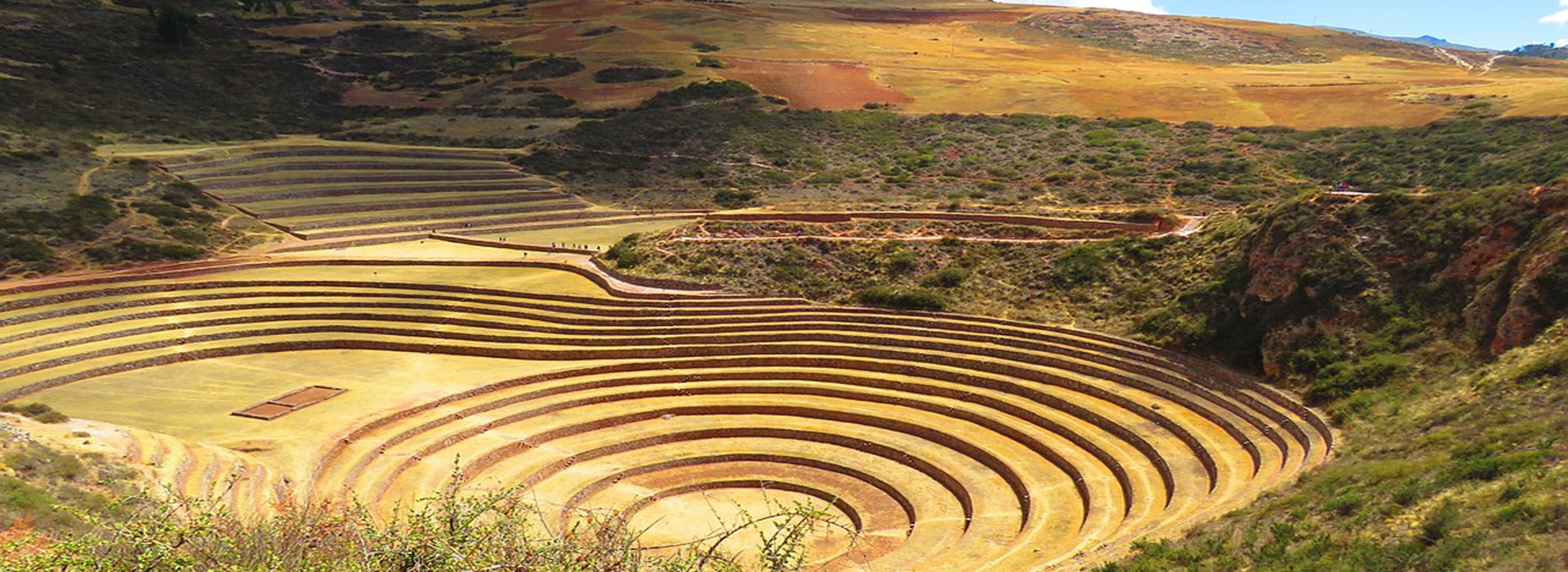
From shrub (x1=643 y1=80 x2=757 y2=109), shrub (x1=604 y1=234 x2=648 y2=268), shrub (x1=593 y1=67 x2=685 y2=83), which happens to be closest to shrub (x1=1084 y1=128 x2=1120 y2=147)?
shrub (x1=643 y1=80 x2=757 y2=109)

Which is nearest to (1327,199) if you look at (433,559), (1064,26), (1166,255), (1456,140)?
(1166,255)

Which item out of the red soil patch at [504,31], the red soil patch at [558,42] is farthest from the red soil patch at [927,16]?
the red soil patch at [504,31]

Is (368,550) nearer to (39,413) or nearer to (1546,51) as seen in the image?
(39,413)

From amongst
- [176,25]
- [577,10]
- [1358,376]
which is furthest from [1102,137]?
[176,25]

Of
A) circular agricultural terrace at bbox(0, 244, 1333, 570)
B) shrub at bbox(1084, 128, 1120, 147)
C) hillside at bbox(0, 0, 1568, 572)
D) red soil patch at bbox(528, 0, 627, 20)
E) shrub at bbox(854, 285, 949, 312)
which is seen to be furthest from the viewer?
red soil patch at bbox(528, 0, 627, 20)

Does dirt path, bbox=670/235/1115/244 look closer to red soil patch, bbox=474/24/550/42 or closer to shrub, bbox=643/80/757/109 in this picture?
shrub, bbox=643/80/757/109

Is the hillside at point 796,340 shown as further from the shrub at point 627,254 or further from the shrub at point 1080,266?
the shrub at point 627,254
